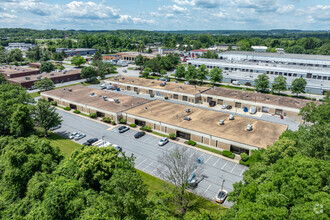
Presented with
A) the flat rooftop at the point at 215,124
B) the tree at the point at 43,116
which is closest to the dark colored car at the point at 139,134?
the flat rooftop at the point at 215,124

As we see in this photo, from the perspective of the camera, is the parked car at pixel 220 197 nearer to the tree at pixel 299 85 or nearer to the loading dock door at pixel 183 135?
the loading dock door at pixel 183 135

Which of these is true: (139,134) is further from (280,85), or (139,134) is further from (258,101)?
(280,85)

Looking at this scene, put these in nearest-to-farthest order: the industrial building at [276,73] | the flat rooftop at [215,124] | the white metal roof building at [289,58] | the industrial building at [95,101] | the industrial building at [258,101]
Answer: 1. the flat rooftop at [215,124]
2. the industrial building at [95,101]
3. the industrial building at [258,101]
4. the industrial building at [276,73]
5. the white metal roof building at [289,58]

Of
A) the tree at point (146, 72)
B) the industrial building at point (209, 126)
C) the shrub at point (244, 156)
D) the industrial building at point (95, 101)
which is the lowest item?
the shrub at point (244, 156)

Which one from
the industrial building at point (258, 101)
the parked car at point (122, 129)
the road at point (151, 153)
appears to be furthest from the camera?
the industrial building at point (258, 101)

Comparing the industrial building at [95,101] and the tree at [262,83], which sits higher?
the tree at [262,83]

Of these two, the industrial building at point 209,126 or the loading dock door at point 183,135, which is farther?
the loading dock door at point 183,135

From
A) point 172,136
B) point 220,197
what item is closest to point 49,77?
point 172,136
